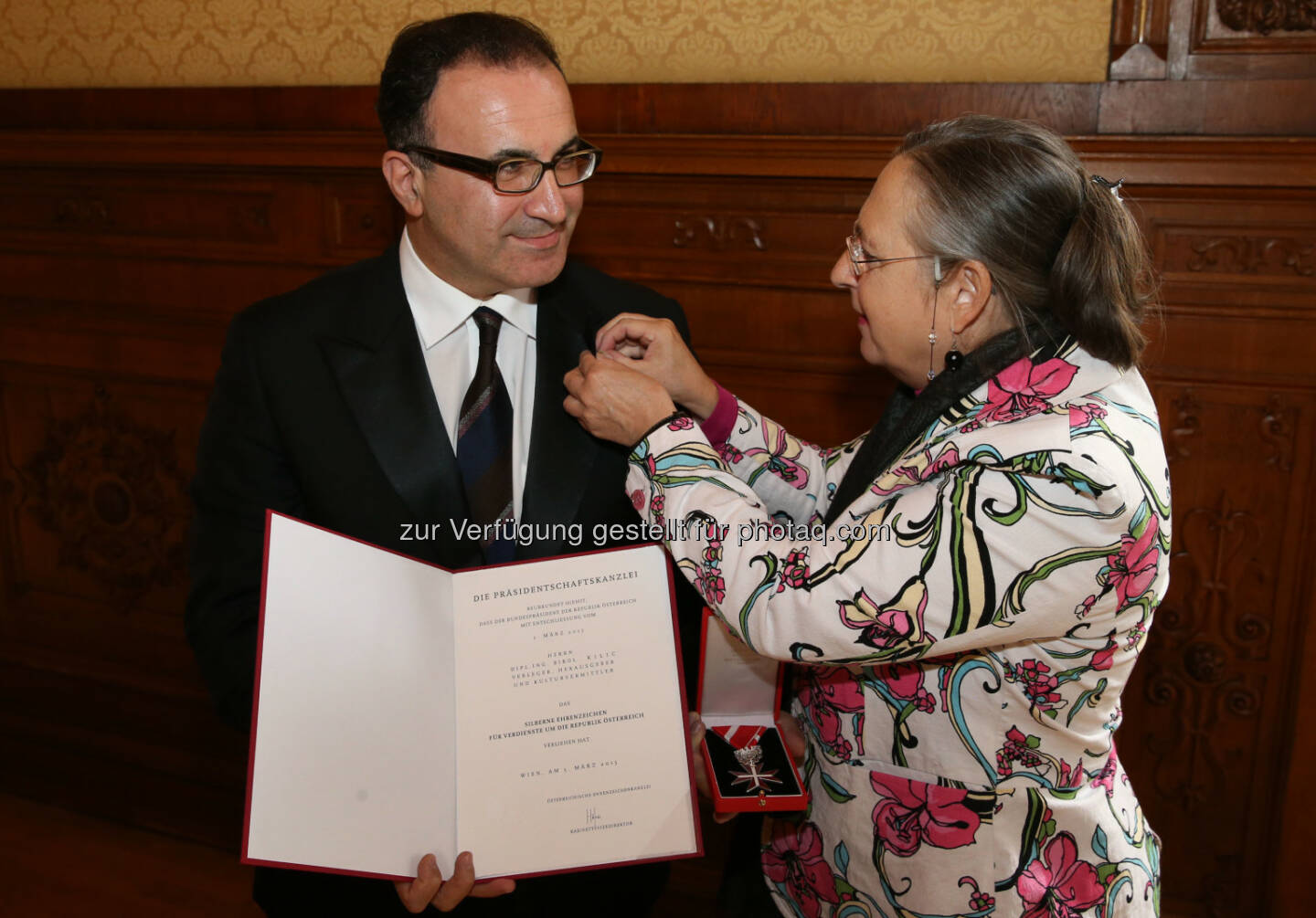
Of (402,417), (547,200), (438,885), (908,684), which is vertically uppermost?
(547,200)

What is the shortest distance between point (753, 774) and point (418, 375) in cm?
80

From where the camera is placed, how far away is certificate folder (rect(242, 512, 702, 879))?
1.21 meters

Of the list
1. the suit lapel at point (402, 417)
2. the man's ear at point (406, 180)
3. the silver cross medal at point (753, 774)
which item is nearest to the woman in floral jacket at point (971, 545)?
the silver cross medal at point (753, 774)

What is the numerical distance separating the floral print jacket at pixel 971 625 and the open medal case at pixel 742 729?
80 mm

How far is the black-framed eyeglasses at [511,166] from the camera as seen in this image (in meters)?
1.49

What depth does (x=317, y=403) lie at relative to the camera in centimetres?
154

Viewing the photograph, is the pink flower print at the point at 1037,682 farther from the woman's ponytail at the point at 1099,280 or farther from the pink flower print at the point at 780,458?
the pink flower print at the point at 780,458

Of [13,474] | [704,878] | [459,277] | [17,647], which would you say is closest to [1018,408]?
[459,277]

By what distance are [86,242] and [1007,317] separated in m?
2.55

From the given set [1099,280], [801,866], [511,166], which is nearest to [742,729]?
[801,866]

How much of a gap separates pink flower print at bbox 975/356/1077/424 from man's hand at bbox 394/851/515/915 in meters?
0.90

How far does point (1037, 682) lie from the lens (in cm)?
133

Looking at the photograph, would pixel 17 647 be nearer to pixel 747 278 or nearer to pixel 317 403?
pixel 317 403

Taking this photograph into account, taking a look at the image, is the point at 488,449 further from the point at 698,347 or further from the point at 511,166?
the point at 698,347
